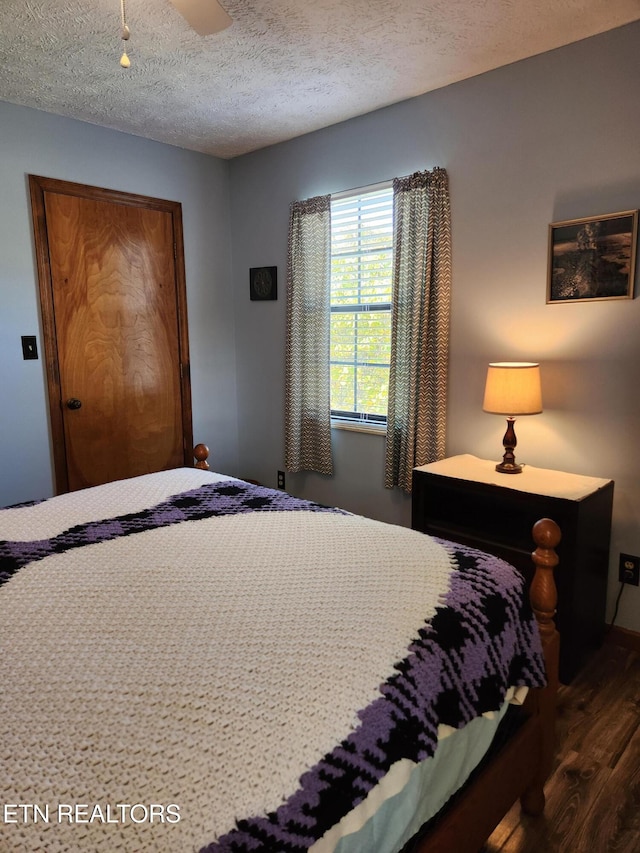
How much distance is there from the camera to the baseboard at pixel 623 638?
2.43 meters

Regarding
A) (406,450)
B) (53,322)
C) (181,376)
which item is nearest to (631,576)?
(406,450)

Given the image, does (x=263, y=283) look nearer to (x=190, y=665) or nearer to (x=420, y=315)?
(x=420, y=315)

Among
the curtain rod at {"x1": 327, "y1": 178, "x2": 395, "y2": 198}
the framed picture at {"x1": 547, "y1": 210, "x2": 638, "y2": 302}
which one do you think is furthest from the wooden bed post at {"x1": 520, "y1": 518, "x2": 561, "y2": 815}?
the curtain rod at {"x1": 327, "y1": 178, "x2": 395, "y2": 198}

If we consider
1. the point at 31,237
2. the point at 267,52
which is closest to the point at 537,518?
the point at 267,52

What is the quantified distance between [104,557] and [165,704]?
69cm

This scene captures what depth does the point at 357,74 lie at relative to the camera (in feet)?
8.67

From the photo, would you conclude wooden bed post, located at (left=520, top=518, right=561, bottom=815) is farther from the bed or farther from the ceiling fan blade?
the ceiling fan blade

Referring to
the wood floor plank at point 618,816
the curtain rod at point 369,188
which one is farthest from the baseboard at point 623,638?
the curtain rod at point 369,188

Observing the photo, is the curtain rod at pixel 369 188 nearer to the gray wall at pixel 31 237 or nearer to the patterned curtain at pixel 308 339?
the patterned curtain at pixel 308 339

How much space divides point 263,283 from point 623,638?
294 centimetres

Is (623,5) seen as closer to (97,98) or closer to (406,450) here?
(406,450)

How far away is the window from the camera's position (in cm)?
319

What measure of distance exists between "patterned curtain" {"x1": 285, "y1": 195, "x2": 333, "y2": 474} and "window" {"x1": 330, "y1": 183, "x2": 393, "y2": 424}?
7 centimetres

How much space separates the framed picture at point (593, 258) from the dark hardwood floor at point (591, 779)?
1.60 metres
